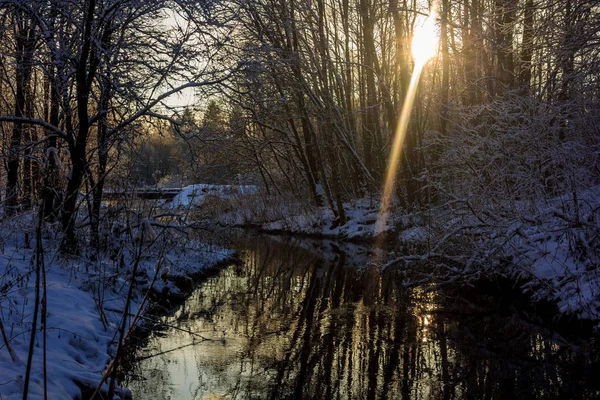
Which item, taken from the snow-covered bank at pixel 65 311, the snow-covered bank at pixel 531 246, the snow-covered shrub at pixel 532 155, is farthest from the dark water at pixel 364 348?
the snow-covered shrub at pixel 532 155

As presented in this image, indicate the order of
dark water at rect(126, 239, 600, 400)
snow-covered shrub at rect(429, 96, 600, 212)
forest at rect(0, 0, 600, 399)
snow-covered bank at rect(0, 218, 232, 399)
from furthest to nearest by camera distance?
snow-covered shrub at rect(429, 96, 600, 212) → forest at rect(0, 0, 600, 399) → dark water at rect(126, 239, 600, 400) → snow-covered bank at rect(0, 218, 232, 399)

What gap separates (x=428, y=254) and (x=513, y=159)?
2485mm

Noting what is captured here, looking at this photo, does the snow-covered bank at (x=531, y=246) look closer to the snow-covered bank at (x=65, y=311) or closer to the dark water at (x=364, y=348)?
the dark water at (x=364, y=348)

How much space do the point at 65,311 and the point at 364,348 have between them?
380 centimetres

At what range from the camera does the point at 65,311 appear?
245 inches

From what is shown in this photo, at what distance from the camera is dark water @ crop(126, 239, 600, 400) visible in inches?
221

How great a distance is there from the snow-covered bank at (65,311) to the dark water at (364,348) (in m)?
0.61

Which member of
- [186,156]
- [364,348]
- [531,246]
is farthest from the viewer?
[186,156]

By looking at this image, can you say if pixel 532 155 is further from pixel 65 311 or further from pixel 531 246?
pixel 65 311

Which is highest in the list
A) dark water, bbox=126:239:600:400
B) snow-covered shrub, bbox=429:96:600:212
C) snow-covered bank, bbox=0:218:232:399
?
snow-covered shrub, bbox=429:96:600:212

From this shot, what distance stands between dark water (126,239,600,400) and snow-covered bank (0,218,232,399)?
0.61 meters

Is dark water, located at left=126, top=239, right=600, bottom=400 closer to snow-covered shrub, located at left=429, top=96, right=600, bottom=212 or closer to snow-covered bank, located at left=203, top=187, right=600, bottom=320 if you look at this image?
snow-covered bank, located at left=203, top=187, right=600, bottom=320

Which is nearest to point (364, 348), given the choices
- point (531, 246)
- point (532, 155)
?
point (531, 246)

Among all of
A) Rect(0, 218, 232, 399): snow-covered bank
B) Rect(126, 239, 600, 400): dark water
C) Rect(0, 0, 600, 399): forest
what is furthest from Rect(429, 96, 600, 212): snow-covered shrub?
Rect(0, 218, 232, 399): snow-covered bank
